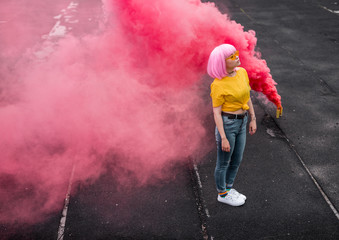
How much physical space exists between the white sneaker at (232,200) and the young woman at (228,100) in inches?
19.9

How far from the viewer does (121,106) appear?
5816mm

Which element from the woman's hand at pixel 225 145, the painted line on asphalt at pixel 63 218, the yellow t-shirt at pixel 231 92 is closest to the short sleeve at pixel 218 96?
the yellow t-shirt at pixel 231 92

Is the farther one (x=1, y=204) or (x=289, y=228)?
(x=1, y=204)

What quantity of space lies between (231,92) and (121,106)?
3199 mm

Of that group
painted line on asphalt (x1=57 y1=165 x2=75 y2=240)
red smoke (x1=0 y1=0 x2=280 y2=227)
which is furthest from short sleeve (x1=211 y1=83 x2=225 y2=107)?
painted line on asphalt (x1=57 y1=165 x2=75 y2=240)

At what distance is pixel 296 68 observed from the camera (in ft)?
25.8

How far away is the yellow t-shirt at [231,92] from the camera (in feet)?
10.1

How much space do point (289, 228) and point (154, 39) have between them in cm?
381

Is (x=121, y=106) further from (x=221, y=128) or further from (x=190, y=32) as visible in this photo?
(x=221, y=128)

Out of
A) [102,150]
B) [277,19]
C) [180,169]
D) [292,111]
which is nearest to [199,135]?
[180,169]

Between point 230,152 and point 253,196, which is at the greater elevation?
point 230,152

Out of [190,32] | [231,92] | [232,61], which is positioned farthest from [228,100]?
[190,32]

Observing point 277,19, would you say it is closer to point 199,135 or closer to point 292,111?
point 292,111

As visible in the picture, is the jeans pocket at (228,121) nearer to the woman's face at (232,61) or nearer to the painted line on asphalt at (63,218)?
the woman's face at (232,61)
